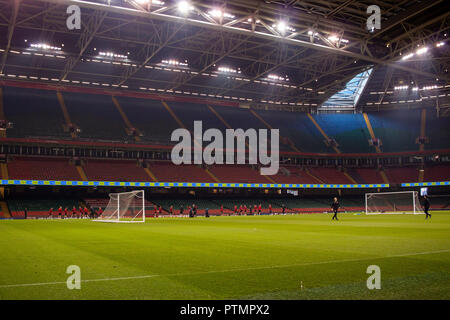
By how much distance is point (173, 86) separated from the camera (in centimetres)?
5997

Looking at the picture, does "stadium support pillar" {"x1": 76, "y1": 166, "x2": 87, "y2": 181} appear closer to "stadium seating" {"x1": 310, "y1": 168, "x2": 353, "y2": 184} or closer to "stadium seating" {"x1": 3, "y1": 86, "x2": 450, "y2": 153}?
"stadium seating" {"x1": 3, "y1": 86, "x2": 450, "y2": 153}

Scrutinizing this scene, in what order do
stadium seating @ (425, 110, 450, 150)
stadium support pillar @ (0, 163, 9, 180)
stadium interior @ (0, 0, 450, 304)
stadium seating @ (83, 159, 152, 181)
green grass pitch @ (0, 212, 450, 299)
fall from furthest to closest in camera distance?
stadium seating @ (425, 110, 450, 150) < stadium seating @ (83, 159, 152, 181) < stadium support pillar @ (0, 163, 9, 180) < stadium interior @ (0, 0, 450, 304) < green grass pitch @ (0, 212, 450, 299)

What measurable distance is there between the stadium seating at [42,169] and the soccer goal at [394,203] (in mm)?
33877

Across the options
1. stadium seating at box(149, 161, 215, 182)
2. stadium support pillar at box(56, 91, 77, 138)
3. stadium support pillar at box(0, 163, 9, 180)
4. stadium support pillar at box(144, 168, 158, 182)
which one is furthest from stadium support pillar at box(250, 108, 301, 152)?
stadium support pillar at box(0, 163, 9, 180)

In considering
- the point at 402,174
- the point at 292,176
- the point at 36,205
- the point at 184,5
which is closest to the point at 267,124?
the point at 292,176

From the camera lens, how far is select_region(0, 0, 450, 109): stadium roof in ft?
113

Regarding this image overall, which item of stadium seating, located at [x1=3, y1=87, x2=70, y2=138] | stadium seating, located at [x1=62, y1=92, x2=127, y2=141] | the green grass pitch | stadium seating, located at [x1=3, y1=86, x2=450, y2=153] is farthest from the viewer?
stadium seating, located at [x1=62, y1=92, x2=127, y2=141]

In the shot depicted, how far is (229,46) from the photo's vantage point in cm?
4391

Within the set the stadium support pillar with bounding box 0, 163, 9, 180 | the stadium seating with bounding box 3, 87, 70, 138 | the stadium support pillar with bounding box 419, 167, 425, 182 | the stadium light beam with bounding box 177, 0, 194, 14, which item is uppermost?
the stadium light beam with bounding box 177, 0, 194, 14

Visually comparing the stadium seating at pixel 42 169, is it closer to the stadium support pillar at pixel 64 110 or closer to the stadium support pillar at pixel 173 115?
the stadium support pillar at pixel 64 110

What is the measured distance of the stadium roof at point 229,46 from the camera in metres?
34.4

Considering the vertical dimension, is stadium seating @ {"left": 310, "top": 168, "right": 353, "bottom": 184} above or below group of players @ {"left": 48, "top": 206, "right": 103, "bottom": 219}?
above

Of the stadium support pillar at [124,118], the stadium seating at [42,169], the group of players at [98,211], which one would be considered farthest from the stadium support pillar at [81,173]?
the stadium support pillar at [124,118]

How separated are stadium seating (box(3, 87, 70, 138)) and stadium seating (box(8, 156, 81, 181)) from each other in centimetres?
299
